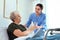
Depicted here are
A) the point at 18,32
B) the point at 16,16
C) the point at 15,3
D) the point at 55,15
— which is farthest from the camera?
the point at 55,15

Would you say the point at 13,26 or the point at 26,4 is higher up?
the point at 26,4

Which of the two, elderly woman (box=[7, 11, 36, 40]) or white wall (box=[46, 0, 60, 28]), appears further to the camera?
white wall (box=[46, 0, 60, 28])

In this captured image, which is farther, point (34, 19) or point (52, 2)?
point (52, 2)

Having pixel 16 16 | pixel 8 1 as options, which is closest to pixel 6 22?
pixel 8 1

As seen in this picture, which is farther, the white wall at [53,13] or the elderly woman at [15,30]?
the white wall at [53,13]

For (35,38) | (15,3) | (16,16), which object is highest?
(15,3)

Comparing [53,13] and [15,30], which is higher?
[53,13]

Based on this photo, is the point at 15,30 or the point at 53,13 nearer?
the point at 15,30

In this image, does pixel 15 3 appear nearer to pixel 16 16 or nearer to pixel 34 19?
pixel 34 19

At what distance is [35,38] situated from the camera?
1.85 meters

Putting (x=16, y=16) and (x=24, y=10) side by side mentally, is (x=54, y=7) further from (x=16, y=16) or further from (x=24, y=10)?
(x=16, y=16)

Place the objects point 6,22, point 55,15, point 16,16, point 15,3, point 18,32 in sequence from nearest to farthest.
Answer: point 18,32, point 16,16, point 6,22, point 15,3, point 55,15

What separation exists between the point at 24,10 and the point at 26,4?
0.56ft

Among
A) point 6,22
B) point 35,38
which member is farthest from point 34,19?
point 35,38
